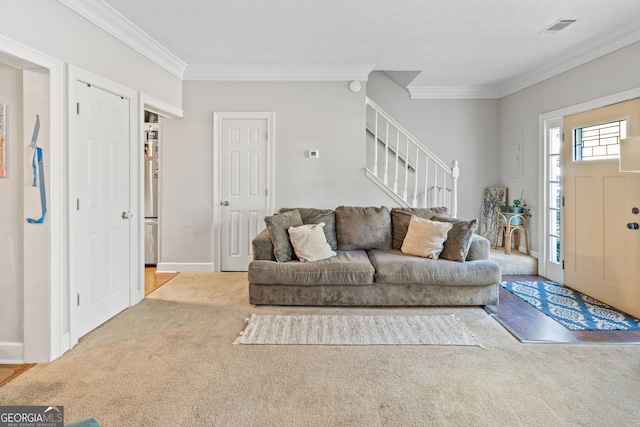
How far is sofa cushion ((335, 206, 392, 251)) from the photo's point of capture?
4332mm

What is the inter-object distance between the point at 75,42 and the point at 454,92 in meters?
5.00

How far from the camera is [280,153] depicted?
5.08 m

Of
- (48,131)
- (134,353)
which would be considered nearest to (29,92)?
(48,131)

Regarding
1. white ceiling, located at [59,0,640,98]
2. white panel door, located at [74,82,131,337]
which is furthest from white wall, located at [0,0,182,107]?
white panel door, located at [74,82,131,337]

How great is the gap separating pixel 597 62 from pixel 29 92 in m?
4.99

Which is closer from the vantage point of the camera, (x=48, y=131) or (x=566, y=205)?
(x=48, y=131)

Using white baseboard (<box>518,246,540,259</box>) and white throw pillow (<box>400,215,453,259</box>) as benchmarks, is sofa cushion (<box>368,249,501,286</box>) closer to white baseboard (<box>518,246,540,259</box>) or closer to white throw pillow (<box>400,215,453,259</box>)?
white throw pillow (<box>400,215,453,259</box>)

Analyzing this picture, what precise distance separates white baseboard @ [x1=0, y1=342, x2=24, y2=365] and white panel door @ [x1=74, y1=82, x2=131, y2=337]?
0.40 metres

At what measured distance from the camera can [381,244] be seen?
435 cm

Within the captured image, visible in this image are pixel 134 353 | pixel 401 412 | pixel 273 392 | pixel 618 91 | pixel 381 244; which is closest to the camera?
pixel 401 412

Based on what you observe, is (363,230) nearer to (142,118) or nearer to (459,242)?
(459,242)

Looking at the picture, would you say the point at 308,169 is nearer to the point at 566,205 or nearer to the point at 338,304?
the point at 338,304

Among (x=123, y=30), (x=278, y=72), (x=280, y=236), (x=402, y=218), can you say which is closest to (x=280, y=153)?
(x=278, y=72)

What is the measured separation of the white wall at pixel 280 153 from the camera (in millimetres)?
5031
